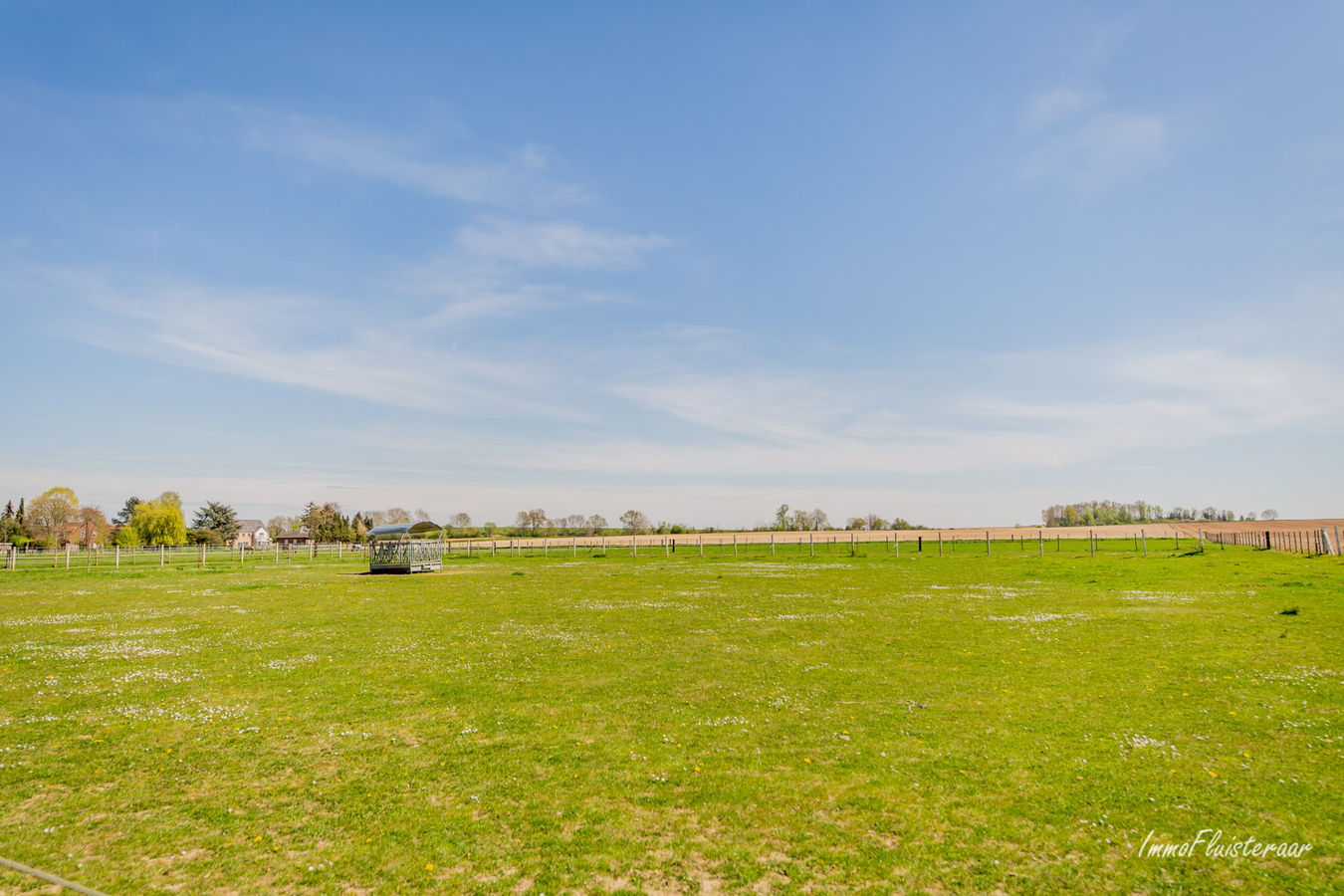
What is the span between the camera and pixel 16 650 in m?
17.8

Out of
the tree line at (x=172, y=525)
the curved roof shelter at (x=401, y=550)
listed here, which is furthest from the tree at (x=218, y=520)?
the curved roof shelter at (x=401, y=550)

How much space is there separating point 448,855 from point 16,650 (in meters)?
20.0

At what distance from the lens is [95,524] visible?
139875 mm

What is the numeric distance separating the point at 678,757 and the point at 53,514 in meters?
206

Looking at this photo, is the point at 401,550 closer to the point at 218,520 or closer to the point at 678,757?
the point at 678,757

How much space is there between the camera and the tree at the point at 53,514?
140 metres

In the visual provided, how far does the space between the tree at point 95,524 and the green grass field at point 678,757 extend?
165518mm

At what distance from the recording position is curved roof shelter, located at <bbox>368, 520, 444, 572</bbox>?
5175 cm

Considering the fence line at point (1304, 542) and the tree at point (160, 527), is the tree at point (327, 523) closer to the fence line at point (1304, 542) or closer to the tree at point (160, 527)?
the tree at point (160, 527)

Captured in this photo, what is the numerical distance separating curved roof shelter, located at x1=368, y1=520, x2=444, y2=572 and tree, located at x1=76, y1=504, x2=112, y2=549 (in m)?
127

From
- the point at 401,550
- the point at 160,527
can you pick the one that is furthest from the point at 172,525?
the point at 401,550

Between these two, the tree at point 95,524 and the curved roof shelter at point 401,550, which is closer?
the curved roof shelter at point 401,550

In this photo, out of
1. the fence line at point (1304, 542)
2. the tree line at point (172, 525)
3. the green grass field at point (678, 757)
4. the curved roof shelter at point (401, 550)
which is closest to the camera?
the green grass field at point (678, 757)

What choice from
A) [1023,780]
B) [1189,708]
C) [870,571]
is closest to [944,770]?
[1023,780]
